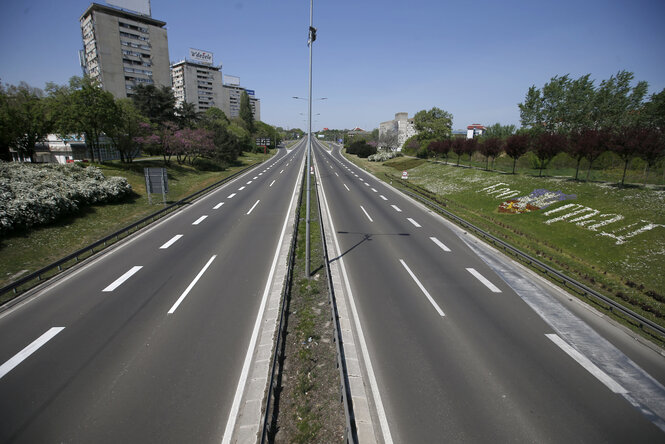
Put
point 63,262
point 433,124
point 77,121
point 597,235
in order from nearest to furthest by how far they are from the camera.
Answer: point 63,262 → point 597,235 → point 77,121 → point 433,124

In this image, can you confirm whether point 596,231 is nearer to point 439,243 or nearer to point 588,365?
point 439,243

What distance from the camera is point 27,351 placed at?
27.5ft

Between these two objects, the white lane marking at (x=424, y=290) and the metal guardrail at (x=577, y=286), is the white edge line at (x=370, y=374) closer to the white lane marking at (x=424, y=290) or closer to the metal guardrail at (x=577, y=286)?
the white lane marking at (x=424, y=290)

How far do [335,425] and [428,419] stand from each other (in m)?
2.05

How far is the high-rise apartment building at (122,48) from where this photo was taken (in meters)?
80.2

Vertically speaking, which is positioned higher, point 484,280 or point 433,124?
point 433,124

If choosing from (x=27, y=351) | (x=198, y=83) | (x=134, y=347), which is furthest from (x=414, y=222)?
(x=198, y=83)

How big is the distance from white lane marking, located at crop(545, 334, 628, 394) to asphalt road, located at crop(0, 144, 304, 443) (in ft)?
30.8

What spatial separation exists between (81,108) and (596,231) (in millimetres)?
46338

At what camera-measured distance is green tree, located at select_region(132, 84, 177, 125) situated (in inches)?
2025

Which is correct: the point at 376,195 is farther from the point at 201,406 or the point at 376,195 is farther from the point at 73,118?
the point at 73,118

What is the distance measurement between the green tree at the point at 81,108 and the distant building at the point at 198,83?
115 m

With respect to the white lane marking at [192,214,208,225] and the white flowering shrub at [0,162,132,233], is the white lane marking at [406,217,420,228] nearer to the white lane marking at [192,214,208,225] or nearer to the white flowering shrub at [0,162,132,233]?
the white lane marking at [192,214,208,225]

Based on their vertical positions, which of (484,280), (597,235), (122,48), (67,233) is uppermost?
(122,48)
